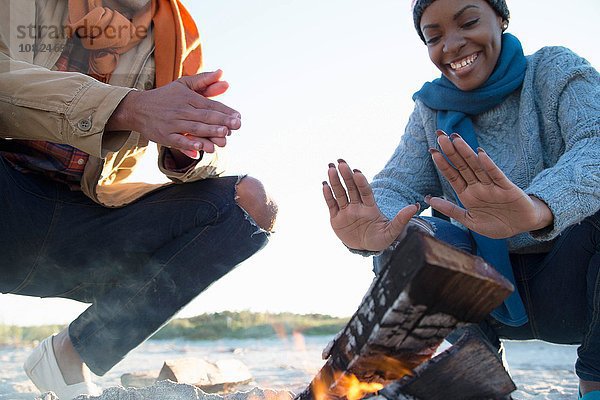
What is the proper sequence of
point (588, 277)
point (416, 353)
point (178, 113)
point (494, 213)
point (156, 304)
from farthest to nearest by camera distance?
point (156, 304) < point (588, 277) < point (178, 113) < point (494, 213) < point (416, 353)

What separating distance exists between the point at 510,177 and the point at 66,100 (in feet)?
5.35

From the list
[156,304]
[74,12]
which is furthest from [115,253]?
[74,12]

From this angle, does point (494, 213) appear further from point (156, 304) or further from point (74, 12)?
point (74, 12)

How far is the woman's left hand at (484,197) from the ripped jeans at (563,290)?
43 centimetres

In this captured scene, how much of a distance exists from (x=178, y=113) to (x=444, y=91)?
3.87 feet

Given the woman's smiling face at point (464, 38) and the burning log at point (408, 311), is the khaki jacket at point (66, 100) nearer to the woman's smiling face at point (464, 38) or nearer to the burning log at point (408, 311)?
the woman's smiling face at point (464, 38)

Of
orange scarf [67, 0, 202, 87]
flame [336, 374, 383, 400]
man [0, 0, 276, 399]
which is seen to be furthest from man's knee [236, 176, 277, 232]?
flame [336, 374, 383, 400]

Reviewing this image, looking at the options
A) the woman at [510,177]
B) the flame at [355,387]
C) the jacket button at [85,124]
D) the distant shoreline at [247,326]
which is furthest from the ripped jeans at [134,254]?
the distant shoreline at [247,326]

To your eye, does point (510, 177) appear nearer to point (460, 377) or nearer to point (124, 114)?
point (460, 377)

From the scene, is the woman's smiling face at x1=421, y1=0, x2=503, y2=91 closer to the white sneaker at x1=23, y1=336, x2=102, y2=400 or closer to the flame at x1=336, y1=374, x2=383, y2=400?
the flame at x1=336, y1=374, x2=383, y2=400

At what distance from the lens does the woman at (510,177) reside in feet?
5.85

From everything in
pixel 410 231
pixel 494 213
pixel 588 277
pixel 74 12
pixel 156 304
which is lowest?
pixel 156 304

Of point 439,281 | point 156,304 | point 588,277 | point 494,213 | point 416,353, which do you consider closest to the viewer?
point 439,281

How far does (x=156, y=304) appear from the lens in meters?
2.37
